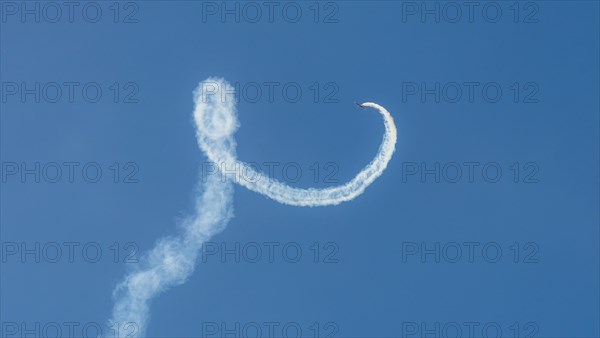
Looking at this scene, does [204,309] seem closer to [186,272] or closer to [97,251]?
[186,272]

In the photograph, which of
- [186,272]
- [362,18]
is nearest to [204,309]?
[186,272]

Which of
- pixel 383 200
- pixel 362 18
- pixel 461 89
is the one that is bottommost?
pixel 383 200

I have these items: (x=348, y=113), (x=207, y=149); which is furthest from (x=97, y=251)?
(x=348, y=113)

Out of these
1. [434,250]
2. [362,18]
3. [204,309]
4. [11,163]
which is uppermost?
[362,18]

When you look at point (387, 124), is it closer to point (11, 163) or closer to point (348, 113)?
point (348, 113)

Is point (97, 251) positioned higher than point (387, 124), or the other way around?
point (387, 124)

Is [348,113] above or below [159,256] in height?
above
